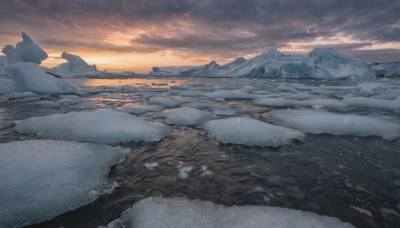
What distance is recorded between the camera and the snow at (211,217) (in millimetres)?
2059

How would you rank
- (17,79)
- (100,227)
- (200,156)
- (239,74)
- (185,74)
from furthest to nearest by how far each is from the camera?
(185,74) < (239,74) < (17,79) < (200,156) < (100,227)

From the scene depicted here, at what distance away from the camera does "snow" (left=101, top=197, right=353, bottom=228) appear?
6.75 ft

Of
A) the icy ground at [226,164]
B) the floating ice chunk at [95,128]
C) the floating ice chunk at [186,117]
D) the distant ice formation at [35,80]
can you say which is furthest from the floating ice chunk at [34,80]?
the floating ice chunk at [186,117]

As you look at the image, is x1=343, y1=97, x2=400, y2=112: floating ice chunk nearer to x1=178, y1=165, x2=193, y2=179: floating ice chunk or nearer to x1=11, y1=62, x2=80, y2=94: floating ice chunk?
x1=178, y1=165, x2=193, y2=179: floating ice chunk

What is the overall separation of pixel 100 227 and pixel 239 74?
150 feet

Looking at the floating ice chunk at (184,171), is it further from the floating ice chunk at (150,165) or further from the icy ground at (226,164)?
the floating ice chunk at (150,165)

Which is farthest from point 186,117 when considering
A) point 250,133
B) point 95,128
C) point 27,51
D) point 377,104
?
point 27,51

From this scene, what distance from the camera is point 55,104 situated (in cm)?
869

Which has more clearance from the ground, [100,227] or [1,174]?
[1,174]

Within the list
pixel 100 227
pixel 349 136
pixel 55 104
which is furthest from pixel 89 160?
pixel 55 104

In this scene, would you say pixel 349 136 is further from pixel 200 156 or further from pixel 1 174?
pixel 1 174

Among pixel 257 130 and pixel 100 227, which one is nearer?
pixel 100 227

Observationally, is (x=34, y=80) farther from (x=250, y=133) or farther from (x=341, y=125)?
(x=341, y=125)

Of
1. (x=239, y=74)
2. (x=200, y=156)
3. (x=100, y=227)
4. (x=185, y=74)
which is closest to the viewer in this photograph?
(x=100, y=227)
